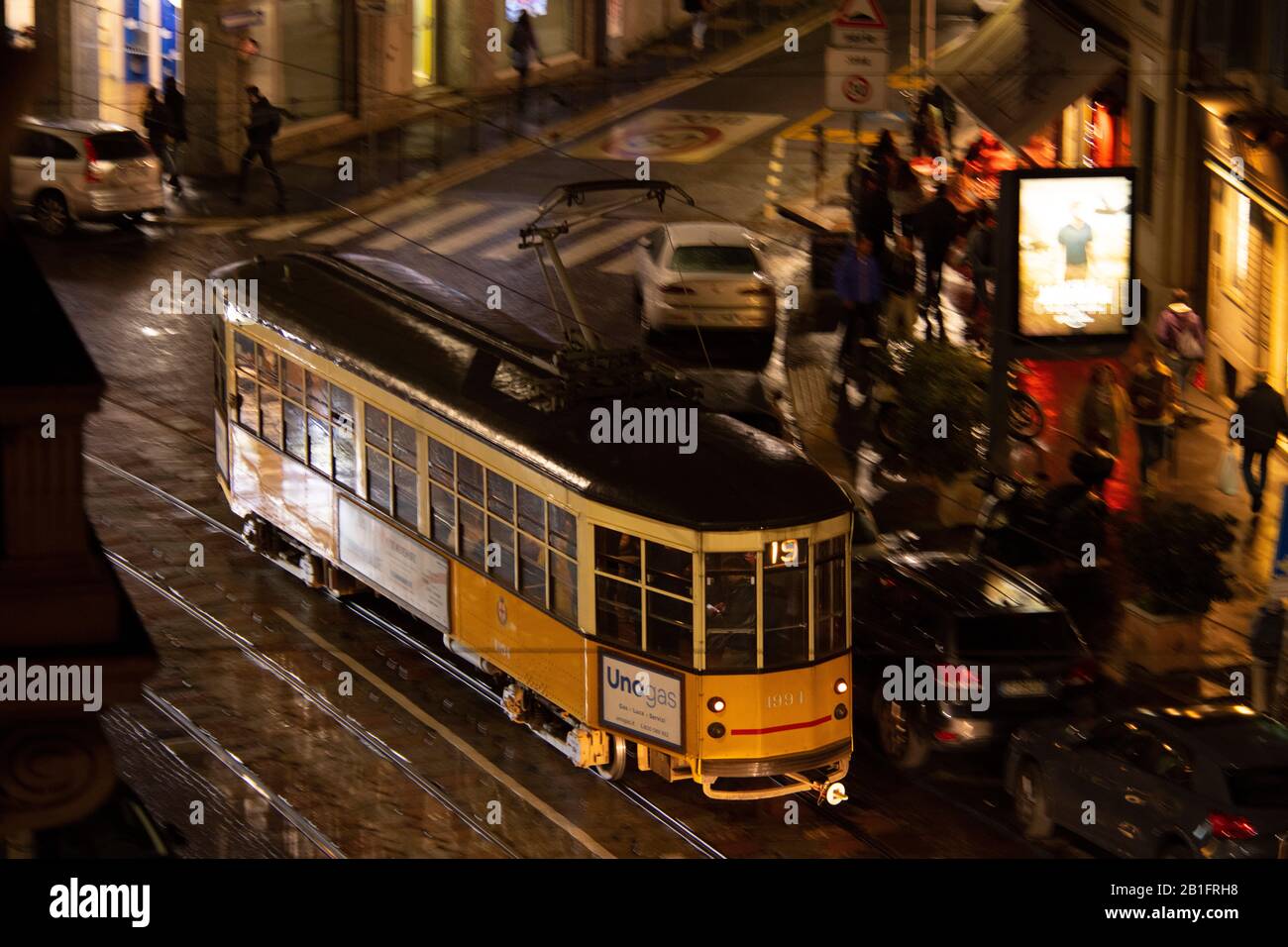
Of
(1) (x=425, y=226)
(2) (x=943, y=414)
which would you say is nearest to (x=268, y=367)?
(2) (x=943, y=414)

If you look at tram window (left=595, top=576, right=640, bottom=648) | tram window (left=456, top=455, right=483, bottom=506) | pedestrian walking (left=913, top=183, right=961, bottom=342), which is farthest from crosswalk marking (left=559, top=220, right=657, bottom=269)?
tram window (left=595, top=576, right=640, bottom=648)

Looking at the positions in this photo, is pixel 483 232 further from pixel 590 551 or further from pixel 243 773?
pixel 590 551

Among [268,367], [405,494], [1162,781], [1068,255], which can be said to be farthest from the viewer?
[1068,255]

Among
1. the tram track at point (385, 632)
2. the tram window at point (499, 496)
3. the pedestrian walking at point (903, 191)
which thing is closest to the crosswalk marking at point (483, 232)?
the pedestrian walking at point (903, 191)

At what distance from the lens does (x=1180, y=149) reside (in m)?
28.2

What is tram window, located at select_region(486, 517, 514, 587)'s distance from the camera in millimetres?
17141

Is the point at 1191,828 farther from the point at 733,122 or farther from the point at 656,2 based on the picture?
the point at 656,2

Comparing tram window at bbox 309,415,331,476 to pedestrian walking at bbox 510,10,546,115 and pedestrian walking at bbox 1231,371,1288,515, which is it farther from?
pedestrian walking at bbox 510,10,546,115

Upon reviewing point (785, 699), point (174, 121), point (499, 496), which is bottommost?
point (785, 699)

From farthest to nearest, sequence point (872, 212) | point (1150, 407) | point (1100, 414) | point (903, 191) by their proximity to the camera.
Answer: point (903, 191) → point (872, 212) → point (1150, 407) → point (1100, 414)

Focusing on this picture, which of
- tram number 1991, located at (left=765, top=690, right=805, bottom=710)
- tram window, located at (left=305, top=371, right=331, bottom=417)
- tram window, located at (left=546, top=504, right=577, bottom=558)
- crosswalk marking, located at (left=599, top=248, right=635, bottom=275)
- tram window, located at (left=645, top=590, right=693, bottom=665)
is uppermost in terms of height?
tram window, located at (left=305, top=371, right=331, bottom=417)

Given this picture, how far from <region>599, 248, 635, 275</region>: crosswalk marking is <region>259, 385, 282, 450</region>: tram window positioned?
9966 mm

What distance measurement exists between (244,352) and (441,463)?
12.3ft

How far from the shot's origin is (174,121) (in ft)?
107
